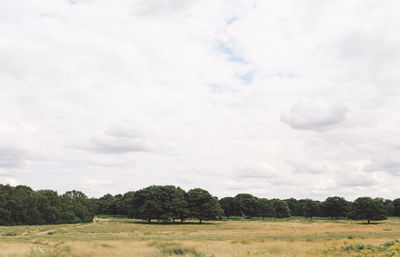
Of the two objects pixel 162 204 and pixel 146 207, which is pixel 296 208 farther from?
pixel 146 207

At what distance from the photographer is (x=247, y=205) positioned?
149 metres

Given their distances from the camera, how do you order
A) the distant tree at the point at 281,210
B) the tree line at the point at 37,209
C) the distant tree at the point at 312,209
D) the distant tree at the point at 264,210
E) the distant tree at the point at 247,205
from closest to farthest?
the tree line at the point at 37,209 → the distant tree at the point at 247,205 → the distant tree at the point at 264,210 → the distant tree at the point at 312,209 → the distant tree at the point at 281,210

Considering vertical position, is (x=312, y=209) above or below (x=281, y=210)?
above

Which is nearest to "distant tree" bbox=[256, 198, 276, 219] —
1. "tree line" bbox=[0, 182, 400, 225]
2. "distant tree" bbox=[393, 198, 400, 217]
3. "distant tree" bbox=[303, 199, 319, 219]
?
"distant tree" bbox=[303, 199, 319, 219]

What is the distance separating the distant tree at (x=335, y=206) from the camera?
137625 mm

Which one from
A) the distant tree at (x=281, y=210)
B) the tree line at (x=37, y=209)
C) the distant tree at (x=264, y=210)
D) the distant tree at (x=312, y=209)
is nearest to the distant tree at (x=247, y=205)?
the distant tree at (x=264, y=210)

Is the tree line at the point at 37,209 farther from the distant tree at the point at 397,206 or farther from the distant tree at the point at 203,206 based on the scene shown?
the distant tree at the point at 397,206

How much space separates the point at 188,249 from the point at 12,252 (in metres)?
13.5

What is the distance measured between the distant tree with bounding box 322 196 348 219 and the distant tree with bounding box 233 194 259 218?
93.5ft

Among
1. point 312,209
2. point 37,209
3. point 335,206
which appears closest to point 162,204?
point 37,209

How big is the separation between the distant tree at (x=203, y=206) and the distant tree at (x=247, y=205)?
4889 cm

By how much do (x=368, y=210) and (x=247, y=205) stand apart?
58900 mm

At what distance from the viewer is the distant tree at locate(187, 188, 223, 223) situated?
98188 mm

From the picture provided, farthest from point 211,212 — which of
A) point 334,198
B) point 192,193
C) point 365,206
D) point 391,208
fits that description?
point 391,208
